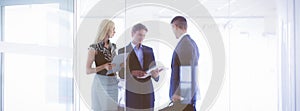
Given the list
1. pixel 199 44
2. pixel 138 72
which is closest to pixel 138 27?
pixel 138 72

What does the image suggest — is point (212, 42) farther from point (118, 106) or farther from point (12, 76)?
point (12, 76)

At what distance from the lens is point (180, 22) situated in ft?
7.64

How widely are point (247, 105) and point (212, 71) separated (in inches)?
13.0

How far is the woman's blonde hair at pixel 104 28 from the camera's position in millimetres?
2334

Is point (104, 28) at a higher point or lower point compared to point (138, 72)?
higher

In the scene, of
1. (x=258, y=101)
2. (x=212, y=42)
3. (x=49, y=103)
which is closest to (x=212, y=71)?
(x=212, y=42)

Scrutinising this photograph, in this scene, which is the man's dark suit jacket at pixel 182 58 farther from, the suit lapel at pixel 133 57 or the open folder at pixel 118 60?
the open folder at pixel 118 60

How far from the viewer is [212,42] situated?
2320mm

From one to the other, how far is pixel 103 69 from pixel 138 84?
262 mm

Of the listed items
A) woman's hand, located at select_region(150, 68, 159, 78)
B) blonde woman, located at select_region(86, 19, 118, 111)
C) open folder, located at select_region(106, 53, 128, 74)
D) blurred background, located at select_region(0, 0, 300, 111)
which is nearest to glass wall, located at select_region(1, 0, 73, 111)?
blurred background, located at select_region(0, 0, 300, 111)

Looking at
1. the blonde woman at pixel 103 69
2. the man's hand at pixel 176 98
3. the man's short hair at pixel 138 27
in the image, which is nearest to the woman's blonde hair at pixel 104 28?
the blonde woman at pixel 103 69

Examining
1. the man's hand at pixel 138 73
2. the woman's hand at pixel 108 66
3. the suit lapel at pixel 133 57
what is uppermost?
the suit lapel at pixel 133 57

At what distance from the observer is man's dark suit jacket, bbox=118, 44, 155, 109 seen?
7.64 feet

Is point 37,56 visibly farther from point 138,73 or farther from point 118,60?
point 138,73
